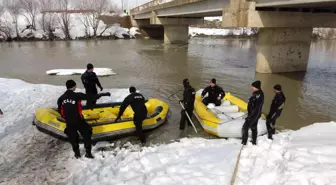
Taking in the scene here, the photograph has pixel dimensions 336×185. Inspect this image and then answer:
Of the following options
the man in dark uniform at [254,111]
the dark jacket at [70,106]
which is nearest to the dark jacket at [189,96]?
the man in dark uniform at [254,111]

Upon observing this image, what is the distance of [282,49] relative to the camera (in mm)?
16172

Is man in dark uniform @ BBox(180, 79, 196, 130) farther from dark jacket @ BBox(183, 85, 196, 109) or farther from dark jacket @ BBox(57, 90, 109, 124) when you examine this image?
dark jacket @ BBox(57, 90, 109, 124)

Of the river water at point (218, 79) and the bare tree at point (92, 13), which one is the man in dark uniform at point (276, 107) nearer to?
the river water at point (218, 79)

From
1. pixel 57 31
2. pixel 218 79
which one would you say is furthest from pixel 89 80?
pixel 57 31

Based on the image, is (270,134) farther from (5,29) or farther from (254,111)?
(5,29)

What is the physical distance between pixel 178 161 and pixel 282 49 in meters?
13.5

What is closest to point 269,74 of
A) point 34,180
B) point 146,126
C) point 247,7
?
point 247,7

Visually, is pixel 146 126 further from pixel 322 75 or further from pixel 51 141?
pixel 322 75

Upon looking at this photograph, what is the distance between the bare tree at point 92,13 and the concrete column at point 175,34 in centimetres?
1828

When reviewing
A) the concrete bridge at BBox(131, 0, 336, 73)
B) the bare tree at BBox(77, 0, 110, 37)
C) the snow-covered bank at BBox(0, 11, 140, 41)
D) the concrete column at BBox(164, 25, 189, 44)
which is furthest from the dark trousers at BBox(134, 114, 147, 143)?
the bare tree at BBox(77, 0, 110, 37)

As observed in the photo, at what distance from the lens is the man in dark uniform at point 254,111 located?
231 inches

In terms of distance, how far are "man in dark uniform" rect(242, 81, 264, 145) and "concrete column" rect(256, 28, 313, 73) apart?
11.1 metres

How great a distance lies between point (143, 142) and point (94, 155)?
1376 mm

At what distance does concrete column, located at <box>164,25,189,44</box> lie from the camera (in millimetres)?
34406
